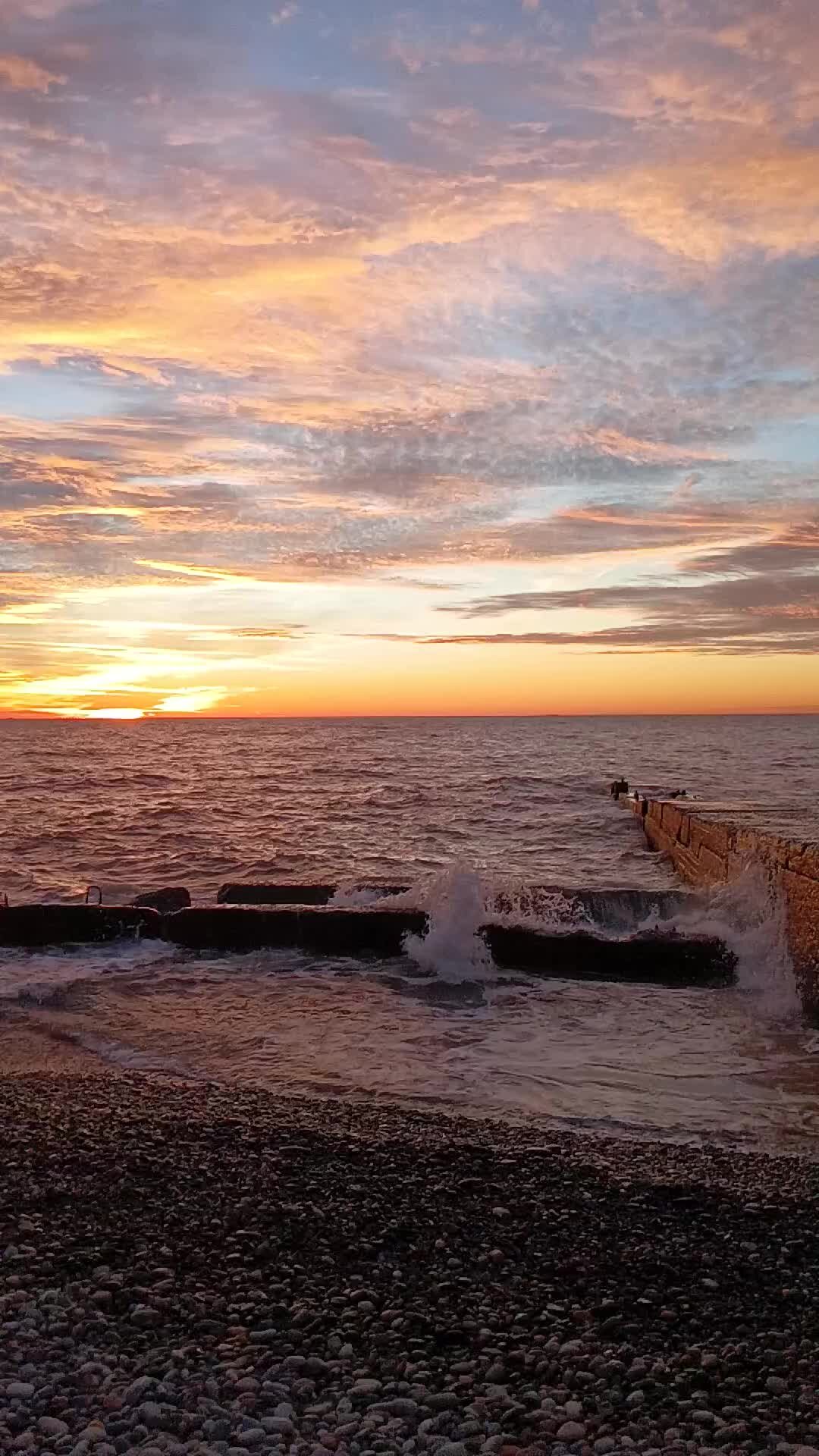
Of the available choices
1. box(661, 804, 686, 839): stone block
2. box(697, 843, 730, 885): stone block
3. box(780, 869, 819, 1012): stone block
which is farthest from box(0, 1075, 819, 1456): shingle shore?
box(661, 804, 686, 839): stone block

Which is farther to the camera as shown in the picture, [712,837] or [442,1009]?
[712,837]

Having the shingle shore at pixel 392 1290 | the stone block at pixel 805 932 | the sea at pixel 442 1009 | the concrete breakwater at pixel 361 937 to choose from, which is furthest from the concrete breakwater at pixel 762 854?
the shingle shore at pixel 392 1290

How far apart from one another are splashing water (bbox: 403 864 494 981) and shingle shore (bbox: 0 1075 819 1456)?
5.72 meters

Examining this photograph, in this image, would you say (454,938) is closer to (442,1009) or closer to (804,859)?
(442,1009)

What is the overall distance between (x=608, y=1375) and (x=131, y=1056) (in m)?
6.34

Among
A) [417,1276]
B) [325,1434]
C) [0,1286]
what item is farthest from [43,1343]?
[417,1276]

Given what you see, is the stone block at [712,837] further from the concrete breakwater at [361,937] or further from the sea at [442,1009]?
the concrete breakwater at [361,937]

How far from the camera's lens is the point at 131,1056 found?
32.5 feet

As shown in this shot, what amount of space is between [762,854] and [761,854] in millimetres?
95

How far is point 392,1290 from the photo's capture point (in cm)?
539

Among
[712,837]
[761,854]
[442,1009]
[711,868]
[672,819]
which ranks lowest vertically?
[442,1009]

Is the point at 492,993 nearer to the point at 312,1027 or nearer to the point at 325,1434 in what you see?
the point at 312,1027

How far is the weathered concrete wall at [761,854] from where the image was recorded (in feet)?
38.9

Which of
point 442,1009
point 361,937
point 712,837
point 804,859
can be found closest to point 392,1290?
point 442,1009
